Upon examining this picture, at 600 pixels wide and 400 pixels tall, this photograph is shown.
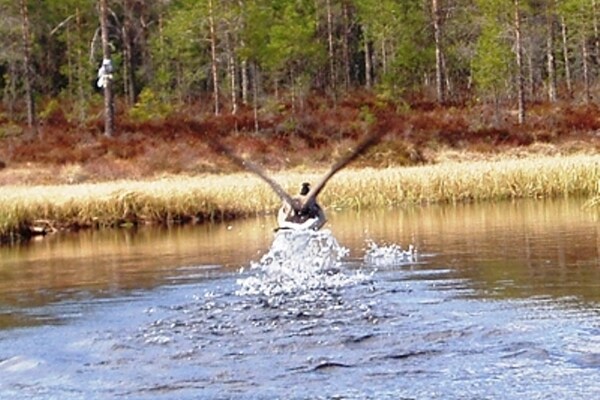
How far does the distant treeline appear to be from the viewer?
52.9 metres

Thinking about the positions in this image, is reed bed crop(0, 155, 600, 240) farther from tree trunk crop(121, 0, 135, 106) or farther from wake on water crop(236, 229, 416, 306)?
tree trunk crop(121, 0, 135, 106)

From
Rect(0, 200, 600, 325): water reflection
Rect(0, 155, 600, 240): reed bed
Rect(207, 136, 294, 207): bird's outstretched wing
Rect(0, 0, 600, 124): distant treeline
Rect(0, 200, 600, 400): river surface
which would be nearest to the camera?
Rect(0, 200, 600, 400): river surface

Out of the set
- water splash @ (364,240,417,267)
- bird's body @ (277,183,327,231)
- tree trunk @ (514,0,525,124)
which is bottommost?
water splash @ (364,240,417,267)

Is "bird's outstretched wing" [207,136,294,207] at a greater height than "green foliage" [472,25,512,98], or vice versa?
"green foliage" [472,25,512,98]

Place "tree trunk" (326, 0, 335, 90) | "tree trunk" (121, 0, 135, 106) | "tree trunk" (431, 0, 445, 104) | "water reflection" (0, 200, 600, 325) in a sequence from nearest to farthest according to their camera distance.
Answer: "water reflection" (0, 200, 600, 325), "tree trunk" (431, 0, 445, 104), "tree trunk" (121, 0, 135, 106), "tree trunk" (326, 0, 335, 90)

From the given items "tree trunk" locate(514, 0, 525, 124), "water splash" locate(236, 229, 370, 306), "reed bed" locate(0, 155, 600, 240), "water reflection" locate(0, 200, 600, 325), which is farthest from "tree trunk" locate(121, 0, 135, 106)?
"water splash" locate(236, 229, 370, 306)

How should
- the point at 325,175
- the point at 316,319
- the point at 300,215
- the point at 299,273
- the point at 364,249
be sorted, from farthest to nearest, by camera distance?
the point at 364,249, the point at 299,273, the point at 300,215, the point at 325,175, the point at 316,319

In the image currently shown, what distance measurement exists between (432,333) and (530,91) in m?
54.8

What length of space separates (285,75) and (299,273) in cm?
4819

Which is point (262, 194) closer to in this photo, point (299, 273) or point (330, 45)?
point (299, 273)

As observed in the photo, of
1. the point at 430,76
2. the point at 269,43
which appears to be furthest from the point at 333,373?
the point at 430,76

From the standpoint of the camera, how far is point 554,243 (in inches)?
738

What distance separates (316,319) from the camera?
12234 mm

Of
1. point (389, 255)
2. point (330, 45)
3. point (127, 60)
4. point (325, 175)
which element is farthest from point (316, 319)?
point (330, 45)
